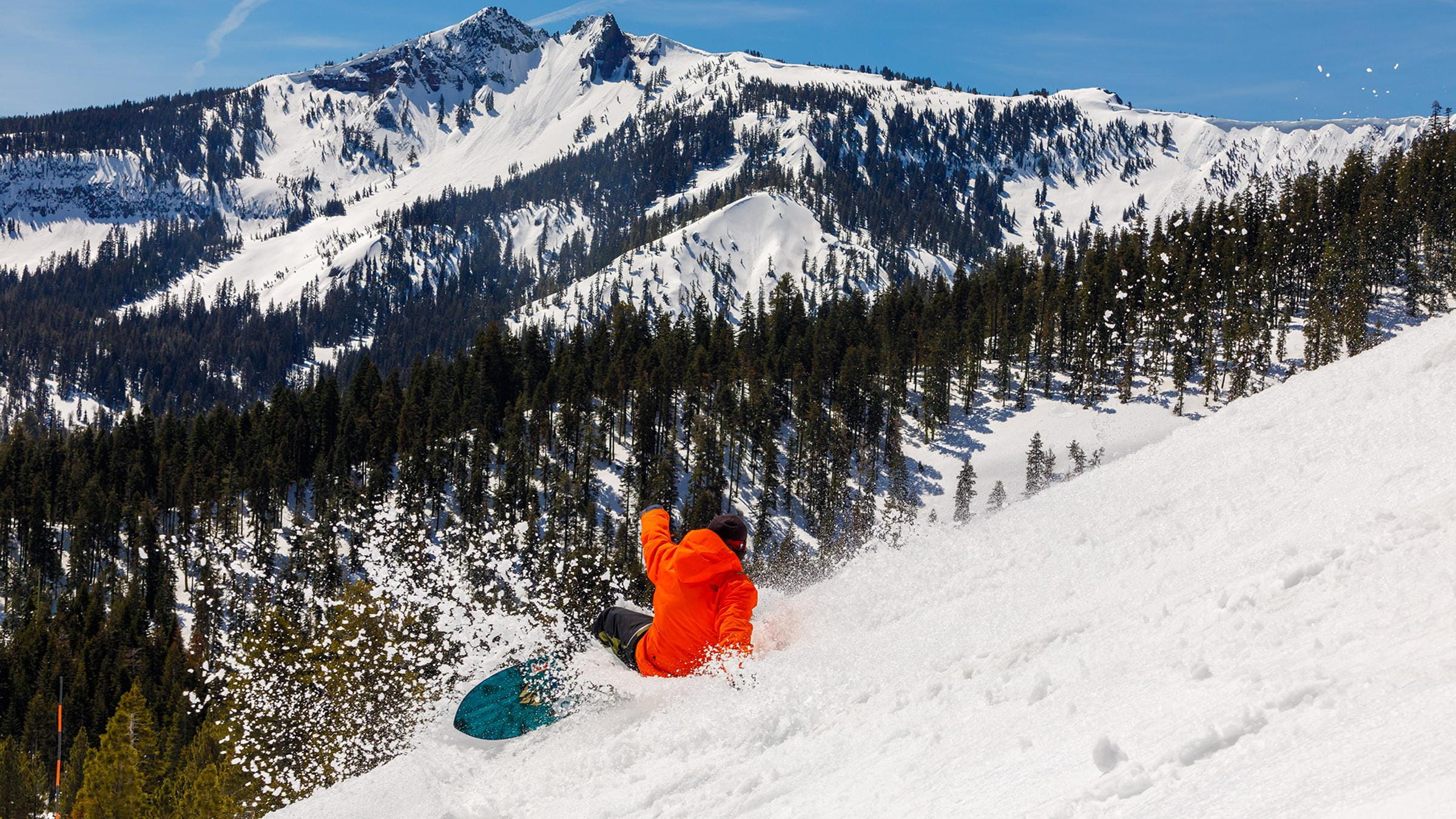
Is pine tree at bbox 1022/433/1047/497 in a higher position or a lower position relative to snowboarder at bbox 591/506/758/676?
lower

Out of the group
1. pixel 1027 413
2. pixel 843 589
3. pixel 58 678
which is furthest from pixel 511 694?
pixel 1027 413

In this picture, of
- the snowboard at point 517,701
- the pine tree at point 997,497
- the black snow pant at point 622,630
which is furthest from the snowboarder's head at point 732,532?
the pine tree at point 997,497

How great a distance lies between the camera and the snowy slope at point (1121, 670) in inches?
180

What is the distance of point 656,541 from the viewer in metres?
11.2

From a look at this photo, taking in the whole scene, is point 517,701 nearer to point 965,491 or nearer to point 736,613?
point 736,613

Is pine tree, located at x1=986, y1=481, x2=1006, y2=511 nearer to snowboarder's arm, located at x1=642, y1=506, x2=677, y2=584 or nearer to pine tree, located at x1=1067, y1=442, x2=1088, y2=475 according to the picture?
pine tree, located at x1=1067, y1=442, x2=1088, y2=475

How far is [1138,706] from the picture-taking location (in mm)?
5492

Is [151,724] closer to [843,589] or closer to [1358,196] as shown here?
[843,589]

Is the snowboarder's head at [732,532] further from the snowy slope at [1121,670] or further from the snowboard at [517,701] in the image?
the snowboard at [517,701]

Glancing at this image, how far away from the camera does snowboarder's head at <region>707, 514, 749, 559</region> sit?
11.0 meters

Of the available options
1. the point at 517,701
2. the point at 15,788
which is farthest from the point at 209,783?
the point at 517,701

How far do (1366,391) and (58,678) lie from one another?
253ft

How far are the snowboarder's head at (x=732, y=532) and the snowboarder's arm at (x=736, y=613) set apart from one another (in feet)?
1.21

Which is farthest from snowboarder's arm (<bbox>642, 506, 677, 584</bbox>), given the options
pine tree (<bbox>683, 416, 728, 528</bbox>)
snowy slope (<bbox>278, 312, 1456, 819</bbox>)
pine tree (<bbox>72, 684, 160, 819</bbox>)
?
pine tree (<bbox>683, 416, 728, 528</bbox>)
